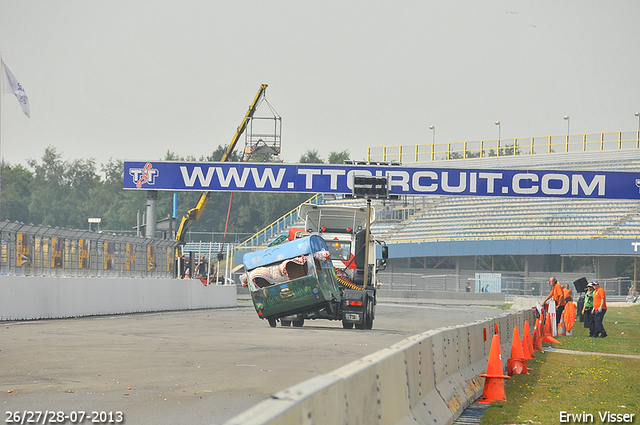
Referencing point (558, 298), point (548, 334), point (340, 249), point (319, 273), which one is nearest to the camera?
point (319, 273)

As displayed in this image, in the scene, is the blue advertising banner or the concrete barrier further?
the blue advertising banner

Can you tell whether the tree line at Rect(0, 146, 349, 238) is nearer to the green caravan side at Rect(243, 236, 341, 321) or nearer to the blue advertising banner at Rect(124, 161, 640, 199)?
the blue advertising banner at Rect(124, 161, 640, 199)

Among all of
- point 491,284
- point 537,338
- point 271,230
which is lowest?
point 491,284

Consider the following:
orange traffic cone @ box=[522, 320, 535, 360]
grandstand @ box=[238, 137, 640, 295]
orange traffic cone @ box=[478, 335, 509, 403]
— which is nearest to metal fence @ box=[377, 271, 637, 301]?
grandstand @ box=[238, 137, 640, 295]

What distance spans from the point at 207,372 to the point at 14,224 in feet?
44.0

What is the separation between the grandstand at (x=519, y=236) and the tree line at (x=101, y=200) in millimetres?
48488

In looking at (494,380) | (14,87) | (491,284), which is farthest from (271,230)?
(494,380)

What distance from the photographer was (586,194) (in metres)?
35.9

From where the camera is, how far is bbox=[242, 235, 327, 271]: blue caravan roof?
20.3m

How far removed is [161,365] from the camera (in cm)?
1241

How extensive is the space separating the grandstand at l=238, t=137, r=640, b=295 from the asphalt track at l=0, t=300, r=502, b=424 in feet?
131

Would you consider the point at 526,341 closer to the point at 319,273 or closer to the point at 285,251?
the point at 319,273

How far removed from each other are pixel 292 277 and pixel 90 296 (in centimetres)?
887

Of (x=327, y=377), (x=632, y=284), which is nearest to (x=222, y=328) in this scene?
(x=327, y=377)
